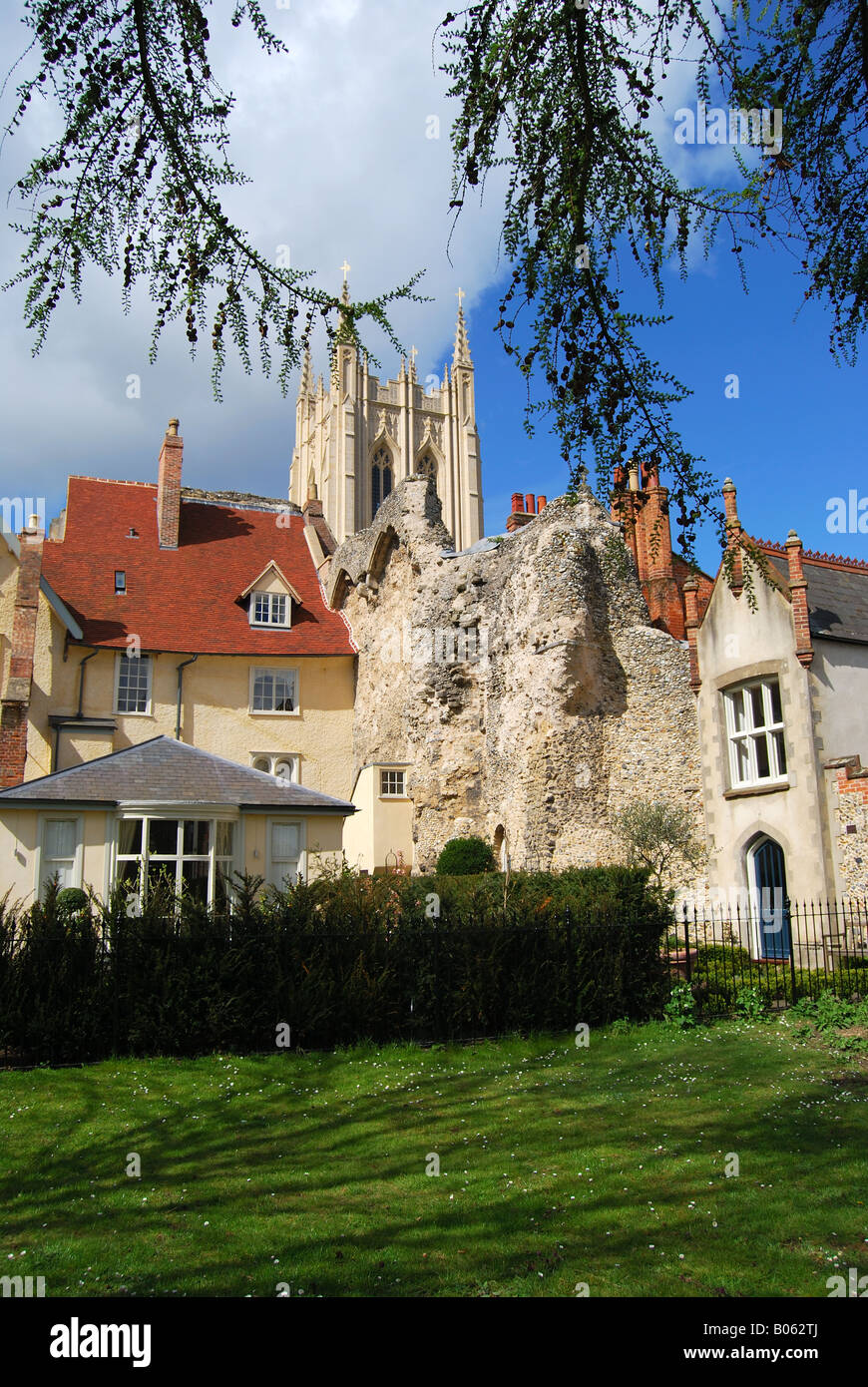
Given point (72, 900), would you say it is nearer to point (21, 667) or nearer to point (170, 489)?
point (21, 667)

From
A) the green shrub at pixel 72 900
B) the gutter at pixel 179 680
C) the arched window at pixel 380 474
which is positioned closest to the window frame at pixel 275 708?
the gutter at pixel 179 680

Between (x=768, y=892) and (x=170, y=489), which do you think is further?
(x=170, y=489)

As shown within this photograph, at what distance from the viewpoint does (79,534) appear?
29953 mm

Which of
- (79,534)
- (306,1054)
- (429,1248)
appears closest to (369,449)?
(79,534)

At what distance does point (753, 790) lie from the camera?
62.3ft

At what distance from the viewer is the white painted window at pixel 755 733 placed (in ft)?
62.1

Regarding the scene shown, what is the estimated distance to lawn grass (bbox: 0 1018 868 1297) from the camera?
5.24m

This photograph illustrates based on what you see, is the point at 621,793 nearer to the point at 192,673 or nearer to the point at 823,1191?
the point at 192,673

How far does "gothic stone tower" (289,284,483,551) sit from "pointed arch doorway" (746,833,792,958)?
55747mm

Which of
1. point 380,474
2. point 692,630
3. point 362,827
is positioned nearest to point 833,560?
point 692,630

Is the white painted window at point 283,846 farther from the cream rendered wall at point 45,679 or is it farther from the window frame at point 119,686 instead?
the window frame at point 119,686

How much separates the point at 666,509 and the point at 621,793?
17.8 metres

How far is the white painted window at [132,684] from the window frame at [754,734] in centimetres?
1564

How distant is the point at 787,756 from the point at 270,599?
17.2m
